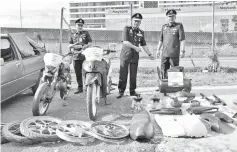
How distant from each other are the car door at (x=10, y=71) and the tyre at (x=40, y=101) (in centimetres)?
74

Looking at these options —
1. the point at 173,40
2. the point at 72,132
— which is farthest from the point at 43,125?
the point at 173,40

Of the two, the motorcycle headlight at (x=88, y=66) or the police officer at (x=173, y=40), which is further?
the police officer at (x=173, y=40)

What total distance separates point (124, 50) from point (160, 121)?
2256 mm

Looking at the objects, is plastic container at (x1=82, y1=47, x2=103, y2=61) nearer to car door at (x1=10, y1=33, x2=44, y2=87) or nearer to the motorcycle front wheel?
the motorcycle front wheel

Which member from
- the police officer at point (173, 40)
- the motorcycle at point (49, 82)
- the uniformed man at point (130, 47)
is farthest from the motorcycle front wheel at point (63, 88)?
the police officer at point (173, 40)

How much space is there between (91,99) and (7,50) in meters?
2.37

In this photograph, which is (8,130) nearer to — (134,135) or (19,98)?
(134,135)

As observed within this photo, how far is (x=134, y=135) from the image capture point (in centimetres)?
361

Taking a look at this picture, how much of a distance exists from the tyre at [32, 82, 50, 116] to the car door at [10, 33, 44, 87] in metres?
1.12

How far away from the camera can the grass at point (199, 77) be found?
7.63m

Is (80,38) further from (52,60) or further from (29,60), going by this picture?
(52,60)

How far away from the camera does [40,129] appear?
3.73 m

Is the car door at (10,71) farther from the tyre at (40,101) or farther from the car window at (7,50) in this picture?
the tyre at (40,101)

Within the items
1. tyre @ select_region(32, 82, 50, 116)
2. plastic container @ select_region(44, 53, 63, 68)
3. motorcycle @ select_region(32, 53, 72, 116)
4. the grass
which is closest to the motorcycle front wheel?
motorcycle @ select_region(32, 53, 72, 116)
